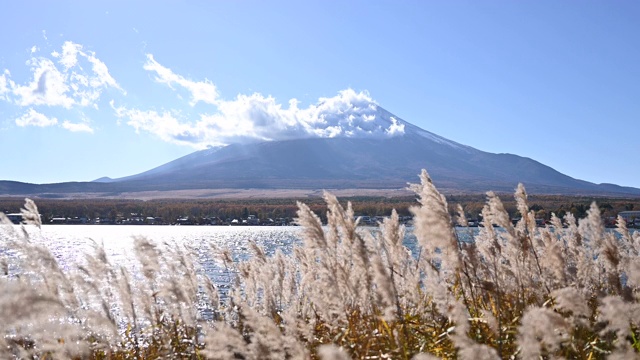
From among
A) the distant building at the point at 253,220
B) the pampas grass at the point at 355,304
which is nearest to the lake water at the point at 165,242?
the pampas grass at the point at 355,304

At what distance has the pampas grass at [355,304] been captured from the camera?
263 centimetres

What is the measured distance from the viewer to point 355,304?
5.92 m

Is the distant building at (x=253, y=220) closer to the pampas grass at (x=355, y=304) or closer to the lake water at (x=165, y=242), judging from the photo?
the lake water at (x=165, y=242)

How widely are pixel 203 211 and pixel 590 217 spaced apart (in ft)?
322

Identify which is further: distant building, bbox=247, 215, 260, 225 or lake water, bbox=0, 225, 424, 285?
distant building, bbox=247, 215, 260, 225

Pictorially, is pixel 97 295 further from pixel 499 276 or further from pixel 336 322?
pixel 499 276

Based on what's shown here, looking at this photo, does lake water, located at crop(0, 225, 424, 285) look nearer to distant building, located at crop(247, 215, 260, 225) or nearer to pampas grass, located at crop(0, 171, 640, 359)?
pampas grass, located at crop(0, 171, 640, 359)

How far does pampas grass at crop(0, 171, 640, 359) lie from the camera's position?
263 cm

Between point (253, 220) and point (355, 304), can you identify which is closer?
point (355, 304)

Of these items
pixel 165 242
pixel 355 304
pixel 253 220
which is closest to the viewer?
pixel 355 304

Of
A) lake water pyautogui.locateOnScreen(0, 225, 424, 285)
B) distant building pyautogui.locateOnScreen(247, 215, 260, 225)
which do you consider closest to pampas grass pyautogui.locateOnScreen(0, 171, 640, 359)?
lake water pyautogui.locateOnScreen(0, 225, 424, 285)

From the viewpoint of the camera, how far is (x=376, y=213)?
2554 inches

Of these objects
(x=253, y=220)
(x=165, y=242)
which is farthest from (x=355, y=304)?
(x=253, y=220)

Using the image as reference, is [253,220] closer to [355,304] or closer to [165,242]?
[165,242]
